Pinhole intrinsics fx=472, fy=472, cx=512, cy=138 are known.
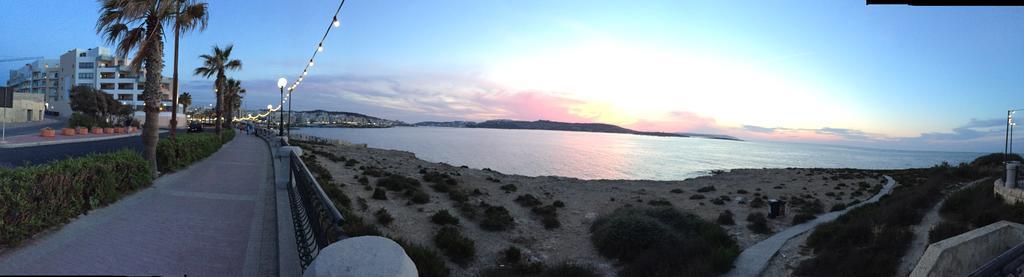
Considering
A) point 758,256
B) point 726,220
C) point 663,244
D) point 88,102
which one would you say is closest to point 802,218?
point 726,220

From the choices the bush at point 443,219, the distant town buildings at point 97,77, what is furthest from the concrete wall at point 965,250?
the distant town buildings at point 97,77

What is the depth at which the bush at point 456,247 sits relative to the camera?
12188 mm

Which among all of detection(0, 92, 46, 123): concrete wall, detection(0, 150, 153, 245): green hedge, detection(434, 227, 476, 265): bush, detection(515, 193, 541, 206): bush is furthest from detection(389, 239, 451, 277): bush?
detection(0, 92, 46, 123): concrete wall

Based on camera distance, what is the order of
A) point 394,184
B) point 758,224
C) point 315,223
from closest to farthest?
point 315,223, point 758,224, point 394,184

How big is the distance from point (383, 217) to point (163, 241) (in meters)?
8.85

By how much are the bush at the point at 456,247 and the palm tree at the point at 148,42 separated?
23.1 feet

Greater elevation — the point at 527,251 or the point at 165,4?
the point at 165,4

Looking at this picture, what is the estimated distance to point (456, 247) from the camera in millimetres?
12477

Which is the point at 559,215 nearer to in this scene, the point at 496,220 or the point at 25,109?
the point at 496,220

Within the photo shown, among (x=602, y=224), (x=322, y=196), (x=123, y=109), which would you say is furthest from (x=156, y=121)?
(x=123, y=109)

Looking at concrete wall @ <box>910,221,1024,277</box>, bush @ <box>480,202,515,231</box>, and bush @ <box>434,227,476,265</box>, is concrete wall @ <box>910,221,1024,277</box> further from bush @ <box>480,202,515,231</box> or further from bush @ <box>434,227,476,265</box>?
bush @ <box>480,202,515,231</box>

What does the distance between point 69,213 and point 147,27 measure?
7672 mm

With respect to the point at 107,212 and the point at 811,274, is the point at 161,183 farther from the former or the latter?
the point at 811,274

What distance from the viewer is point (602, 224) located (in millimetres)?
15797
